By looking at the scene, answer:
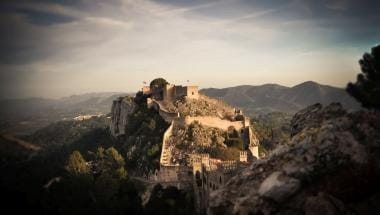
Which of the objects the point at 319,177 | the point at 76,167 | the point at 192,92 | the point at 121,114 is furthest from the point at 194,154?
the point at 319,177

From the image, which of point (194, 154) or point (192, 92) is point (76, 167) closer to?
point (194, 154)

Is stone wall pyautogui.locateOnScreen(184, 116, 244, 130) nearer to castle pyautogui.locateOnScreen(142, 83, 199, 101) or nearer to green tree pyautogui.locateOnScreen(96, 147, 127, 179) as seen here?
castle pyautogui.locateOnScreen(142, 83, 199, 101)

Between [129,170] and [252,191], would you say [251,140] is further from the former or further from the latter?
[252,191]

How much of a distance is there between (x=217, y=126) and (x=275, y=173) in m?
42.2

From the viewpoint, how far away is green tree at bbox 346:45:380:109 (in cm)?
1784

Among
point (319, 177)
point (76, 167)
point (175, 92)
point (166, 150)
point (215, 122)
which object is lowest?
point (76, 167)

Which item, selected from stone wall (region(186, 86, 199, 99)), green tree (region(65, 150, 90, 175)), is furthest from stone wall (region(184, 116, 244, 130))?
green tree (region(65, 150, 90, 175))

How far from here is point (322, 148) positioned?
44.7ft

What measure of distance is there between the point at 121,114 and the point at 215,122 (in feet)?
71.3

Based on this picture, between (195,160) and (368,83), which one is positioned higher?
(368,83)

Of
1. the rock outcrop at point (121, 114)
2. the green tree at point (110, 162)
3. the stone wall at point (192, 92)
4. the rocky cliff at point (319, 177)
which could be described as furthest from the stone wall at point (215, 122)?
the rocky cliff at point (319, 177)

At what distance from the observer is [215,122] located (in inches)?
2191

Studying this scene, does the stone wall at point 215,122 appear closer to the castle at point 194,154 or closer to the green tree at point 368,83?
the castle at point 194,154

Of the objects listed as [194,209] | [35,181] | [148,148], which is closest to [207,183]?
[194,209]
